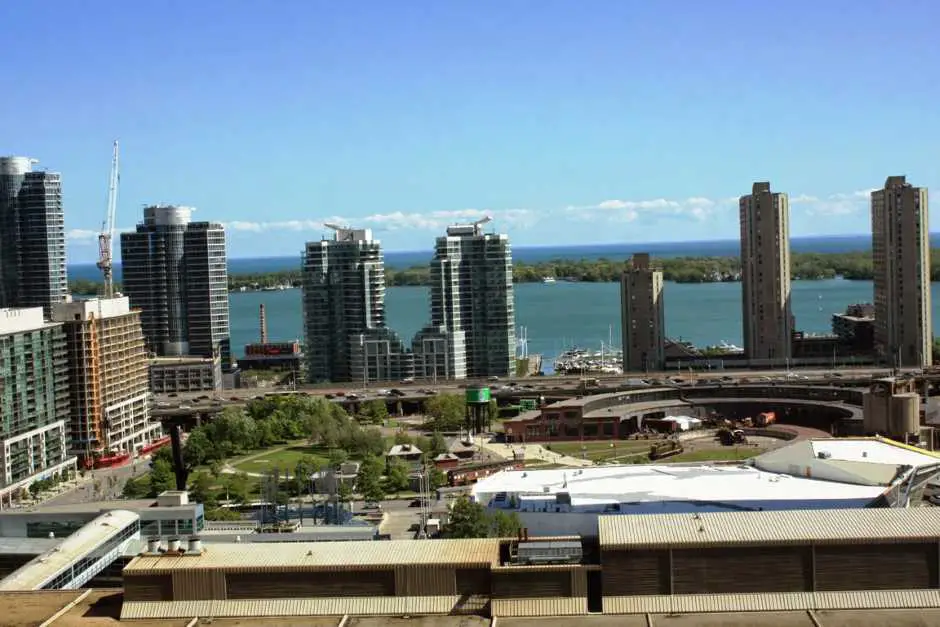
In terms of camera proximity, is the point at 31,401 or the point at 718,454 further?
the point at 31,401

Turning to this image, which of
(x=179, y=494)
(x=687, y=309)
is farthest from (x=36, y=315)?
(x=687, y=309)

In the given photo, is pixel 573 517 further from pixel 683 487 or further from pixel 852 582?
pixel 852 582

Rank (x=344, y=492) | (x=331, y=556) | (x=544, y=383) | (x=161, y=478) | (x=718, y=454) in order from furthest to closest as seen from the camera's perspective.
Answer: (x=544, y=383) < (x=718, y=454) < (x=161, y=478) < (x=344, y=492) < (x=331, y=556)

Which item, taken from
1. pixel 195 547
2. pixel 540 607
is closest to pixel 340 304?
pixel 195 547

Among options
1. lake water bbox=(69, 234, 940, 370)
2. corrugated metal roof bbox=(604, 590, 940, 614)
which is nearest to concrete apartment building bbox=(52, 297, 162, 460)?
corrugated metal roof bbox=(604, 590, 940, 614)

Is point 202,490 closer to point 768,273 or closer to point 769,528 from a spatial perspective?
point 769,528

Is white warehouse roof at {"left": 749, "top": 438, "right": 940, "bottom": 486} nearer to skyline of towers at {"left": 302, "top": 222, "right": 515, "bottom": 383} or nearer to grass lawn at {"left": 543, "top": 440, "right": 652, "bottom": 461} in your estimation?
grass lawn at {"left": 543, "top": 440, "right": 652, "bottom": 461}
